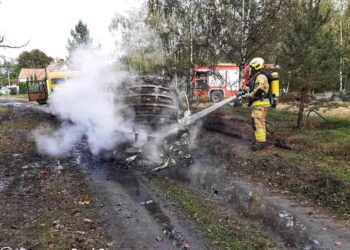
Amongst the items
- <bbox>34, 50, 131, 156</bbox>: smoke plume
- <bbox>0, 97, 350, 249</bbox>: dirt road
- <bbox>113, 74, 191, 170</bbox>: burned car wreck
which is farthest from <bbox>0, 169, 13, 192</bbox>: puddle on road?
<bbox>113, 74, 191, 170</bbox>: burned car wreck

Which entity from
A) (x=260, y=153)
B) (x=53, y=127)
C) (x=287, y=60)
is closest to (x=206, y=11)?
(x=287, y=60)

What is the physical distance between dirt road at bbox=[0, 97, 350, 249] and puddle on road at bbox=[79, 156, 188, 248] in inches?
0.6

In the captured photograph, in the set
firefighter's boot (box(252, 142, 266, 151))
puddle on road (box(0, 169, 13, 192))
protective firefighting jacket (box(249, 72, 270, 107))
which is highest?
protective firefighting jacket (box(249, 72, 270, 107))

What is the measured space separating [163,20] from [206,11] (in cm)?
202

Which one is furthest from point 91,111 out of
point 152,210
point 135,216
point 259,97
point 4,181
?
point 135,216

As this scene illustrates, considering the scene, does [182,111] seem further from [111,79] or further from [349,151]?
[349,151]

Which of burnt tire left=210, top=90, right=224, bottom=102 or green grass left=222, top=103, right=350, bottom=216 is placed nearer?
green grass left=222, top=103, right=350, bottom=216

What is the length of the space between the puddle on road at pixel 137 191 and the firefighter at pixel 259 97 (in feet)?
11.6

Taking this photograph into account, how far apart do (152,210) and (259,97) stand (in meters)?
4.88

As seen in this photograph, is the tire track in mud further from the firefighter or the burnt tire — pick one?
the burnt tire

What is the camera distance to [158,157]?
9391 mm

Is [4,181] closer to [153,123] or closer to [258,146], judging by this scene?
[153,123]

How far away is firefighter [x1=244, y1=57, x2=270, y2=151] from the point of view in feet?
31.1

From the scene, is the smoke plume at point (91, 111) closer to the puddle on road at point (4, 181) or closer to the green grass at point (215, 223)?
the puddle on road at point (4, 181)
